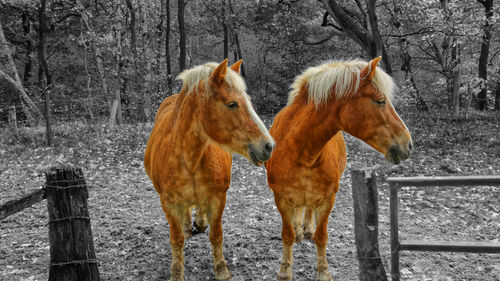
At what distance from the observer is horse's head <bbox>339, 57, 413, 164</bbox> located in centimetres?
299

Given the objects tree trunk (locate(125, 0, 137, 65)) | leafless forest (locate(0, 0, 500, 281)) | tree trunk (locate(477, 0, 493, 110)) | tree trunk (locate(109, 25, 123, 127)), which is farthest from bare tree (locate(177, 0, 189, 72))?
tree trunk (locate(477, 0, 493, 110))

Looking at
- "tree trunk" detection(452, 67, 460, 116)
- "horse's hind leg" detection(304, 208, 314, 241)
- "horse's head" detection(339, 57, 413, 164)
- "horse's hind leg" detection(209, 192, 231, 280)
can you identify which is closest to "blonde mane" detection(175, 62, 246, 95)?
"horse's head" detection(339, 57, 413, 164)

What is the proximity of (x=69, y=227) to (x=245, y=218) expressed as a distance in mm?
3444

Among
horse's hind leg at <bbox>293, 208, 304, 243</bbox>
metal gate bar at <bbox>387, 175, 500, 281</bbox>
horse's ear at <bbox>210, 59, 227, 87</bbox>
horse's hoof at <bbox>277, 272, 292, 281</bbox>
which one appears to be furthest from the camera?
horse's hind leg at <bbox>293, 208, 304, 243</bbox>

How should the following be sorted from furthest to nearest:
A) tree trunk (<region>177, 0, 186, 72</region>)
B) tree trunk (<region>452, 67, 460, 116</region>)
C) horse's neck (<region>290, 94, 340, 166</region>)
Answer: tree trunk (<region>177, 0, 186, 72</region>)
tree trunk (<region>452, 67, 460, 116</region>)
horse's neck (<region>290, 94, 340, 166</region>)

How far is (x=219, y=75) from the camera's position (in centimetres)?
311

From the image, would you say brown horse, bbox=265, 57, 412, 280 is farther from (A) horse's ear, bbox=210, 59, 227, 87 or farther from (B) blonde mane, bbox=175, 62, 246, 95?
(A) horse's ear, bbox=210, 59, 227, 87

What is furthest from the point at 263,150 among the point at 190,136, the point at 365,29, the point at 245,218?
the point at 365,29

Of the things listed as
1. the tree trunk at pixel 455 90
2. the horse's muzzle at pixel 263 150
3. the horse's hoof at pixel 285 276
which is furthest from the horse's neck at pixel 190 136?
the tree trunk at pixel 455 90

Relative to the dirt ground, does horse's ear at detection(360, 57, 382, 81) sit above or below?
above

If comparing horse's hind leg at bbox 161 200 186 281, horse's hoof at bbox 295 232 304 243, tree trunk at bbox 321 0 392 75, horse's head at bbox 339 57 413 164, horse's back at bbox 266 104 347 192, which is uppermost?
tree trunk at bbox 321 0 392 75

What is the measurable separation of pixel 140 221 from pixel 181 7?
11890 millimetres

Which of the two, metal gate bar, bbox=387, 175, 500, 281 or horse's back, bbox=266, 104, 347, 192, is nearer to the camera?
metal gate bar, bbox=387, 175, 500, 281

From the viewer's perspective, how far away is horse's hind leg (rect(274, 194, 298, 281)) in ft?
12.4
